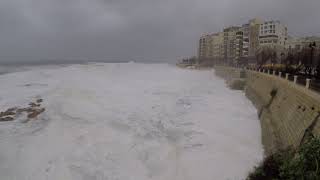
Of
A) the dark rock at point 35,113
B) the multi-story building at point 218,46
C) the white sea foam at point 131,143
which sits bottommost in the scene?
the white sea foam at point 131,143

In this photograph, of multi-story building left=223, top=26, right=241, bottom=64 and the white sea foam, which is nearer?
the white sea foam

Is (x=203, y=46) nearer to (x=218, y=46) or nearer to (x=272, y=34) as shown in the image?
(x=218, y=46)

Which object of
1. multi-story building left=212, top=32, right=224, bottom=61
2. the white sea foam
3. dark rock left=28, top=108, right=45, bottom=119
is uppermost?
multi-story building left=212, top=32, right=224, bottom=61

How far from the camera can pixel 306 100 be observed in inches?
408

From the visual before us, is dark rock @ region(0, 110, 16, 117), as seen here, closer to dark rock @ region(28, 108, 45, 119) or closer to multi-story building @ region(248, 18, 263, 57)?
dark rock @ region(28, 108, 45, 119)

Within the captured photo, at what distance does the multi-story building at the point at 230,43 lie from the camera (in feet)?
322

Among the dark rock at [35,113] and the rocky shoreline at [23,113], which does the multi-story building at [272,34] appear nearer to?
the rocky shoreline at [23,113]

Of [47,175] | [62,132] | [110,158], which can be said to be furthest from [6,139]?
[110,158]

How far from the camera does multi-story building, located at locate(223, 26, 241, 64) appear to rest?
98156 mm

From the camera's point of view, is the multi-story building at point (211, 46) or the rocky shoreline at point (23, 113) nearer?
the rocky shoreline at point (23, 113)

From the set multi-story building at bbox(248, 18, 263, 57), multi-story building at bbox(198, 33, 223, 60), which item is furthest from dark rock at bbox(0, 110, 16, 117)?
multi-story building at bbox(198, 33, 223, 60)

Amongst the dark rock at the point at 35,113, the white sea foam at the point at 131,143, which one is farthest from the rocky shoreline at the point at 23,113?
the white sea foam at the point at 131,143

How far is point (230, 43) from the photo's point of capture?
100m

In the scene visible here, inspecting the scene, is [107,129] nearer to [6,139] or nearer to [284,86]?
[6,139]
